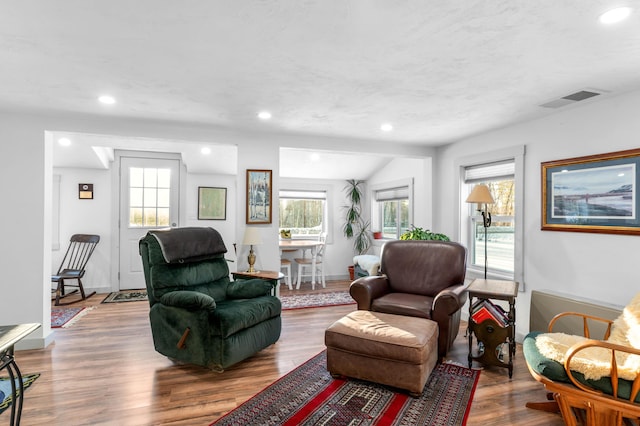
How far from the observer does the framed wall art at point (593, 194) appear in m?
2.76

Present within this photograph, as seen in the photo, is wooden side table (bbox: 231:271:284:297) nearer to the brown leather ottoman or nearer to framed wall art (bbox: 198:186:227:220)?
the brown leather ottoman

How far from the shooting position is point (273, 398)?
7.86ft

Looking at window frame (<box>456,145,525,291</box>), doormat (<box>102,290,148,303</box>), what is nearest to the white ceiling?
window frame (<box>456,145,525,291</box>)

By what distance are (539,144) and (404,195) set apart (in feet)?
8.69

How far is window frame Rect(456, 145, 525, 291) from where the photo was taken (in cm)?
367

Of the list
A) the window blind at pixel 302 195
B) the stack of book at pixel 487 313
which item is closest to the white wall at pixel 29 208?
the window blind at pixel 302 195

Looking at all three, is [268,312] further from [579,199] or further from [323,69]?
[579,199]

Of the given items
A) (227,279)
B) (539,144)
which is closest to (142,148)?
(227,279)

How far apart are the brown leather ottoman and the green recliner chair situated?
73cm

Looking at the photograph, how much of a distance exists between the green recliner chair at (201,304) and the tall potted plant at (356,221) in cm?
365

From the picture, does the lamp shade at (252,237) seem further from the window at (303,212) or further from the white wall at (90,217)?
the white wall at (90,217)

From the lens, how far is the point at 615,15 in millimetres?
1691

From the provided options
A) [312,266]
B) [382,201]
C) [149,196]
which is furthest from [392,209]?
[149,196]

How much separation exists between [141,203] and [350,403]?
4840 millimetres
